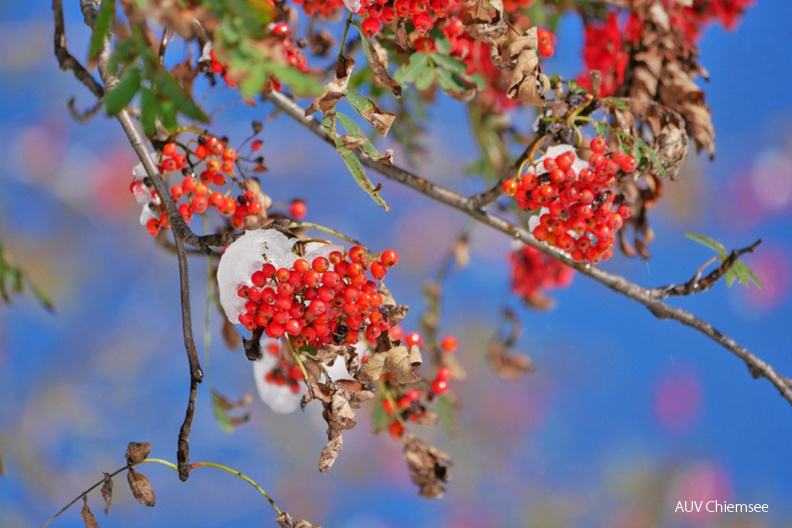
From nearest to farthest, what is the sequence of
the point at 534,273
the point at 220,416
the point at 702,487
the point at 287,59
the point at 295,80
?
the point at 295,80
the point at 287,59
the point at 220,416
the point at 534,273
the point at 702,487

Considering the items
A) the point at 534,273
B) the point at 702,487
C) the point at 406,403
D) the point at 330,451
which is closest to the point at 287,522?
the point at 330,451

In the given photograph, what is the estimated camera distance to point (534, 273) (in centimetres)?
102

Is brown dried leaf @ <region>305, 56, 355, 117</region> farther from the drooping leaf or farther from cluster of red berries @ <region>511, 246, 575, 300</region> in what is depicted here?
cluster of red berries @ <region>511, 246, 575, 300</region>

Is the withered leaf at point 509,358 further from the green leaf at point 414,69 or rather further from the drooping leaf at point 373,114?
the drooping leaf at point 373,114

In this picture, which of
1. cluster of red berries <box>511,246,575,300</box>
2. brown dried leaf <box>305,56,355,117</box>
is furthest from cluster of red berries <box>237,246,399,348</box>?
cluster of red berries <box>511,246,575,300</box>

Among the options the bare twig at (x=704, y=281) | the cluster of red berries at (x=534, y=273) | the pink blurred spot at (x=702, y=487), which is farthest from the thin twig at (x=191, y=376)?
the pink blurred spot at (x=702, y=487)

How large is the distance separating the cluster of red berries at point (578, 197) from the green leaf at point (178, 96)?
32 cm

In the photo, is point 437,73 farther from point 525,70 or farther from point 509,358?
point 509,358

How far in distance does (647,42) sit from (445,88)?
9.7 inches

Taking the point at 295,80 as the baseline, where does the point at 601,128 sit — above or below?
above

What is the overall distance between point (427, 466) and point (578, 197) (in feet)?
1.06

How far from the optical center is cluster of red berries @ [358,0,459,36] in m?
0.57

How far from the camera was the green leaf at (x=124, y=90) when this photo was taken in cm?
44

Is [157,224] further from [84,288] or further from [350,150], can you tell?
[84,288]
